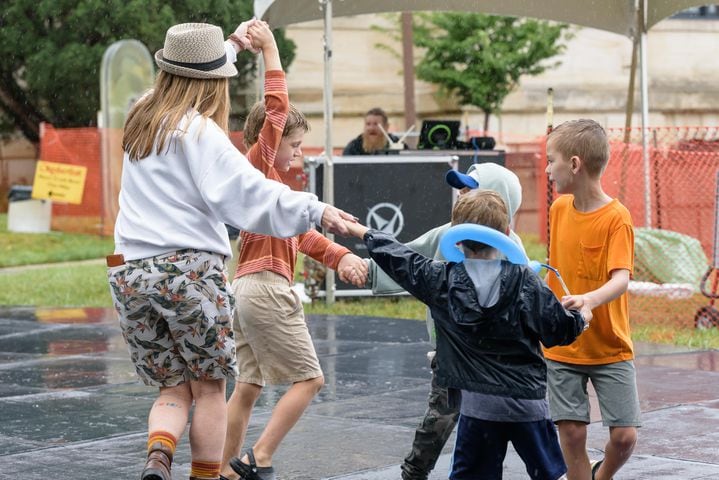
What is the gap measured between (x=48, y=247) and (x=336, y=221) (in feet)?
51.9

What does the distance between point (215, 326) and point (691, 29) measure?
27.7 meters

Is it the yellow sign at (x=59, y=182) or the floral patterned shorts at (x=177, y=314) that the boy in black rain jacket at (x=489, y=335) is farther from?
the yellow sign at (x=59, y=182)

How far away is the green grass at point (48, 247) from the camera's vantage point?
58.8 ft

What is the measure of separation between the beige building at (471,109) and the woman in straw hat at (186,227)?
23.0 meters

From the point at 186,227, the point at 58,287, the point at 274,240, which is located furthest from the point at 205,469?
the point at 58,287

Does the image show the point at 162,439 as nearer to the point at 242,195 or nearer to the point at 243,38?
the point at 242,195

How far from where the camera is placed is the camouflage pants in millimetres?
5055

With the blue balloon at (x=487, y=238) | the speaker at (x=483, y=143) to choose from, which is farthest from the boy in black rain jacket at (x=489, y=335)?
the speaker at (x=483, y=143)

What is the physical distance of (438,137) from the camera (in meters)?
13.7

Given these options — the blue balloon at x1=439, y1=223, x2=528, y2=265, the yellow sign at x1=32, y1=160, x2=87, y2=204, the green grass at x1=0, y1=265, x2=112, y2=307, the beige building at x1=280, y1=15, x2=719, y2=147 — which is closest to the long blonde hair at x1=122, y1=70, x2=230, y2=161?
the blue balloon at x1=439, y1=223, x2=528, y2=265

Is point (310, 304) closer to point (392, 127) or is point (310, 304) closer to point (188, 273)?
point (188, 273)

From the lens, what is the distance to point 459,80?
25938mm

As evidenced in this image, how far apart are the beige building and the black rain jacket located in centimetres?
2336

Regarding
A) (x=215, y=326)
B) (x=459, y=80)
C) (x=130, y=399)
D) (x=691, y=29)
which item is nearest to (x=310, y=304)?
(x=130, y=399)
